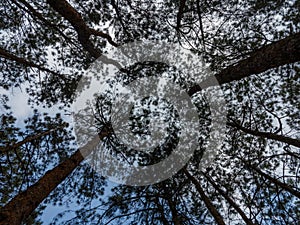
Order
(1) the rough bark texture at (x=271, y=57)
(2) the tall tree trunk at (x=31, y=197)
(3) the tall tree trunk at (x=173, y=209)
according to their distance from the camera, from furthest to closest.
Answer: (3) the tall tree trunk at (x=173, y=209) → (2) the tall tree trunk at (x=31, y=197) → (1) the rough bark texture at (x=271, y=57)

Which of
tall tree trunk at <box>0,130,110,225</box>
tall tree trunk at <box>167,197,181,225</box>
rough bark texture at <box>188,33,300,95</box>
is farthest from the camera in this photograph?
tall tree trunk at <box>167,197,181,225</box>

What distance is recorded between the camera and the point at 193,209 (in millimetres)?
4328

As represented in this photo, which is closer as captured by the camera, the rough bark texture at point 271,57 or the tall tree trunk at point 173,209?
the rough bark texture at point 271,57

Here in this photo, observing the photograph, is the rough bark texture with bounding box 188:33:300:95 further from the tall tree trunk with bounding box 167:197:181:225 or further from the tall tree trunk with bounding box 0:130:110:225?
the tall tree trunk with bounding box 0:130:110:225

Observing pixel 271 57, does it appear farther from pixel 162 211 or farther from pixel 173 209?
pixel 162 211

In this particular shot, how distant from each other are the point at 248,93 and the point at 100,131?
3.12 meters

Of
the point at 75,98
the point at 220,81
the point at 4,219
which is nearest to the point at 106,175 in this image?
the point at 75,98

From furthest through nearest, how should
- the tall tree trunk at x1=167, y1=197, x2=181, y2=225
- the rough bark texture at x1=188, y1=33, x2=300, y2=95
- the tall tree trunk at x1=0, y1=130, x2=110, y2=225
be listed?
the tall tree trunk at x1=167, y1=197, x2=181, y2=225, the tall tree trunk at x1=0, y1=130, x2=110, y2=225, the rough bark texture at x1=188, y1=33, x2=300, y2=95

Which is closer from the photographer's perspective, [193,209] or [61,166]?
[61,166]

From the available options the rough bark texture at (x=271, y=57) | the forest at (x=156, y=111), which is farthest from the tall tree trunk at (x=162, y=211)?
the rough bark texture at (x=271, y=57)

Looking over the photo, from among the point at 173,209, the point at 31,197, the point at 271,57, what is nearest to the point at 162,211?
the point at 173,209

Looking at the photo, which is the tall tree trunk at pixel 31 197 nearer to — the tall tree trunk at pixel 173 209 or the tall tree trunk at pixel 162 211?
the tall tree trunk at pixel 162 211

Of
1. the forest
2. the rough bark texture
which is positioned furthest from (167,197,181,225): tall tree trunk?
the rough bark texture

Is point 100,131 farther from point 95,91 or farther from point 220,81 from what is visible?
point 220,81
